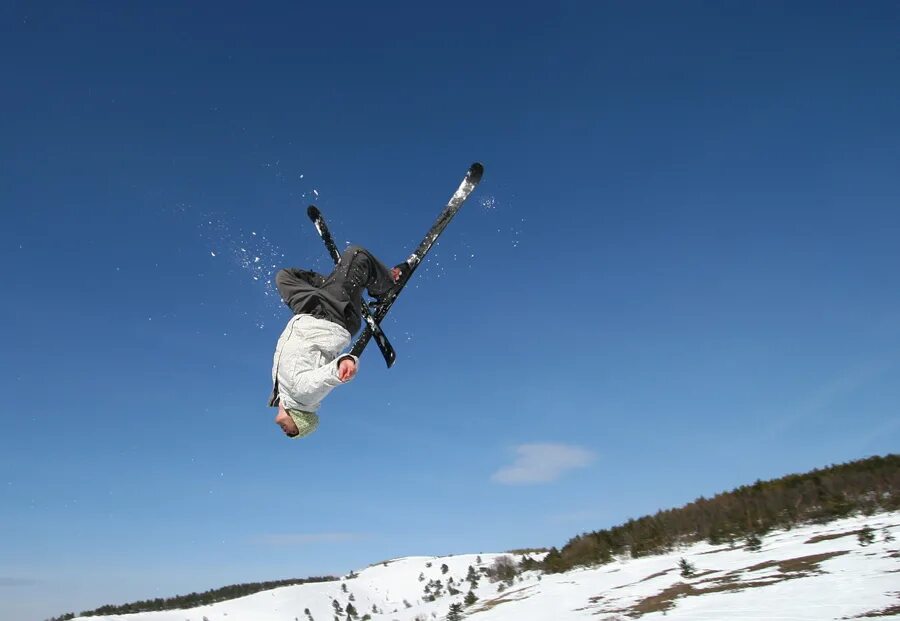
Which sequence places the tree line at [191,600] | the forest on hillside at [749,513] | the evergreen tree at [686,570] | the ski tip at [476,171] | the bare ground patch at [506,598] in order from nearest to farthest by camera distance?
1. the ski tip at [476,171]
2. the evergreen tree at [686,570]
3. the bare ground patch at [506,598]
4. the forest on hillside at [749,513]
5. the tree line at [191,600]

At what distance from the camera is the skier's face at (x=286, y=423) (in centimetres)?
556

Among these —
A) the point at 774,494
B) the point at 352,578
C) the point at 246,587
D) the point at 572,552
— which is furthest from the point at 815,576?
the point at 246,587

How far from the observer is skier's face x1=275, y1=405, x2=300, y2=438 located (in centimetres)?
556

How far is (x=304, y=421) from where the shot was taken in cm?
559

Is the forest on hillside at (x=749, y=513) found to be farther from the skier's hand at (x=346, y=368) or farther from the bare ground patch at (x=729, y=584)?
the skier's hand at (x=346, y=368)

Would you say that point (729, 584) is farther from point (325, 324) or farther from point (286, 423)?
point (325, 324)

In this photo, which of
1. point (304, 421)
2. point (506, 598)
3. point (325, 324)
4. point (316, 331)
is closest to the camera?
point (304, 421)

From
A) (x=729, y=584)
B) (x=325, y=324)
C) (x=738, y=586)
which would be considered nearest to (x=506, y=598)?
(x=729, y=584)

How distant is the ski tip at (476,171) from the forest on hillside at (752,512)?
781cm

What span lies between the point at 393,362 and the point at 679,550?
8751mm

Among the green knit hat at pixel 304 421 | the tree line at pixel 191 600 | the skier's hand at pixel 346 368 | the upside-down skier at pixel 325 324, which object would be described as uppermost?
the upside-down skier at pixel 325 324

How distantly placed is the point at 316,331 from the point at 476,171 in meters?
3.58

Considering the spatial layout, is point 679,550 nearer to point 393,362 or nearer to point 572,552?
point 572,552

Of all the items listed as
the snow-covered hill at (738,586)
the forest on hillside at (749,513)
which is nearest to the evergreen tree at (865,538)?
the snow-covered hill at (738,586)
